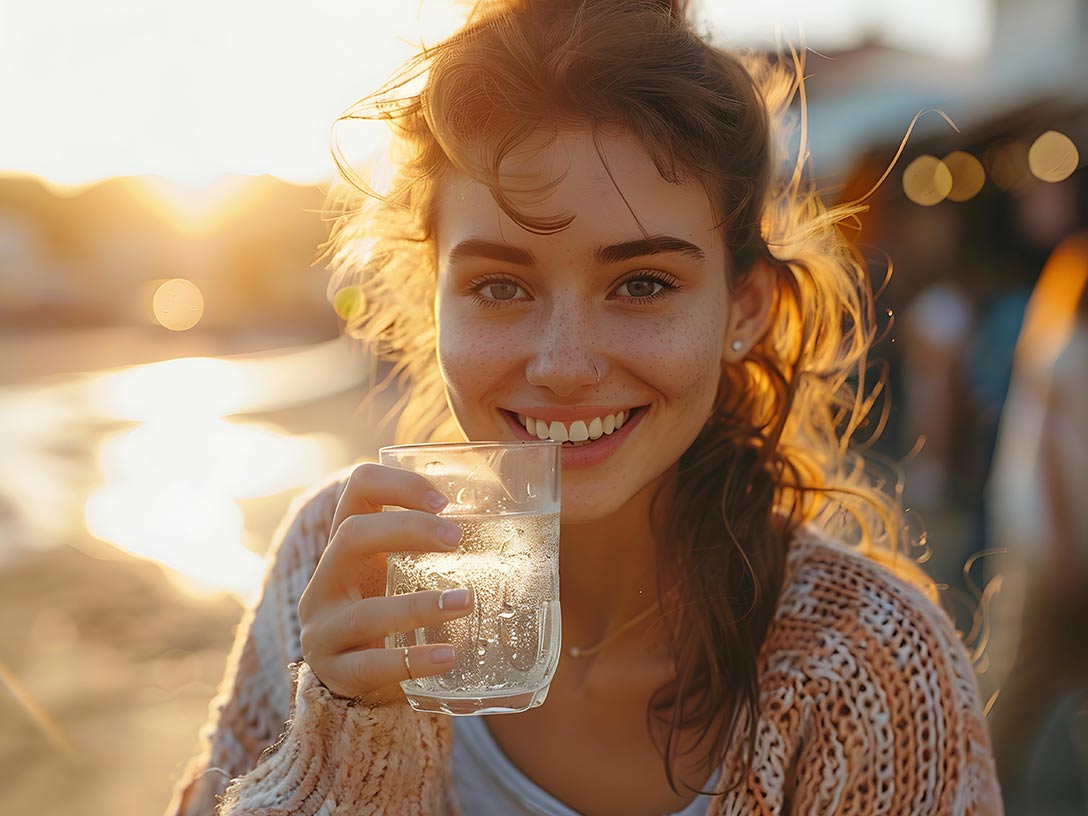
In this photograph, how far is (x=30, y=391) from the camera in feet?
72.5

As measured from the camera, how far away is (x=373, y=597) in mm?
1895

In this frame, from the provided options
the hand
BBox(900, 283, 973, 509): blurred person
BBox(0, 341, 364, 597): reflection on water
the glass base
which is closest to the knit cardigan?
the hand

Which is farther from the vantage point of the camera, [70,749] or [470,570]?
[70,749]

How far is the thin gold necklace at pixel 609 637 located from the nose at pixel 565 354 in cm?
77

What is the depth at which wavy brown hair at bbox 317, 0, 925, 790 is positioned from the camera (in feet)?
7.25

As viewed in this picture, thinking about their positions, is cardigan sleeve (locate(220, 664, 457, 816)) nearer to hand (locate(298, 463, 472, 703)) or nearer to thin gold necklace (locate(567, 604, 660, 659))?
hand (locate(298, 463, 472, 703))

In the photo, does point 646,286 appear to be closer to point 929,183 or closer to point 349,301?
point 349,301

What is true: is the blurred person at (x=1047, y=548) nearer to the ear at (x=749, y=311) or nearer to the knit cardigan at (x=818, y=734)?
the knit cardigan at (x=818, y=734)

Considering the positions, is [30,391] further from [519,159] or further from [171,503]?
[519,159]

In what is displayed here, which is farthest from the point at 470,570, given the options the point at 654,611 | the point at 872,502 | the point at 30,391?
the point at 30,391

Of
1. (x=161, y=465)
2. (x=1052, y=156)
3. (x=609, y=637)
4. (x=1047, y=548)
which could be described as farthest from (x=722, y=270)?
(x=161, y=465)

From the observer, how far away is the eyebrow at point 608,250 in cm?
212

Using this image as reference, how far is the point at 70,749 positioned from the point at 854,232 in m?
4.33

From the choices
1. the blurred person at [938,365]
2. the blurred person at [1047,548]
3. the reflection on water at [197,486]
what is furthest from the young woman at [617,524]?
the blurred person at [938,365]
